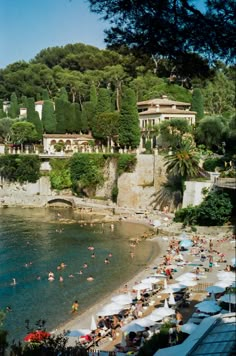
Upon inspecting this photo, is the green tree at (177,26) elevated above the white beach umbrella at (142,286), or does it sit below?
above

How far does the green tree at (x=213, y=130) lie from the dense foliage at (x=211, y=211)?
23.2 feet

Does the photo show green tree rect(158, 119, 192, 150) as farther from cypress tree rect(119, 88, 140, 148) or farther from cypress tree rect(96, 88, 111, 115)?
cypress tree rect(96, 88, 111, 115)

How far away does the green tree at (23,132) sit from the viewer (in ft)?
158

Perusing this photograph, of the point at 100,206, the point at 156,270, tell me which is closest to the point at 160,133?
the point at 100,206

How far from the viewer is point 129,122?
39.5 meters

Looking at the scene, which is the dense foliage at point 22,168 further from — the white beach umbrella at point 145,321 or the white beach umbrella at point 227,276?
the white beach umbrella at point 145,321

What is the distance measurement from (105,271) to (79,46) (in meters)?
56.4

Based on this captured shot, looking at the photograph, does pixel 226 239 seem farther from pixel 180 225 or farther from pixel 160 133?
pixel 160 133

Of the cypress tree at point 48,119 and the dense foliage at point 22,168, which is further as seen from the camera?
the cypress tree at point 48,119

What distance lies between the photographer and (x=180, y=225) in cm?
2927

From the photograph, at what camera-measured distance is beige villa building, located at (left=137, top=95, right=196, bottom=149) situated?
41.1 metres

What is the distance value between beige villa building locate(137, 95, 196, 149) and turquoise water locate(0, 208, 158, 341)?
905 centimetres

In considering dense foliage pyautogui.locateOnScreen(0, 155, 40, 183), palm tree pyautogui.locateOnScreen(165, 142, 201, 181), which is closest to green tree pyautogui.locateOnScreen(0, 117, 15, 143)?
dense foliage pyautogui.locateOnScreen(0, 155, 40, 183)

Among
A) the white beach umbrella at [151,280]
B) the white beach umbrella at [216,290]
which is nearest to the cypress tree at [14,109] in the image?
the white beach umbrella at [151,280]
